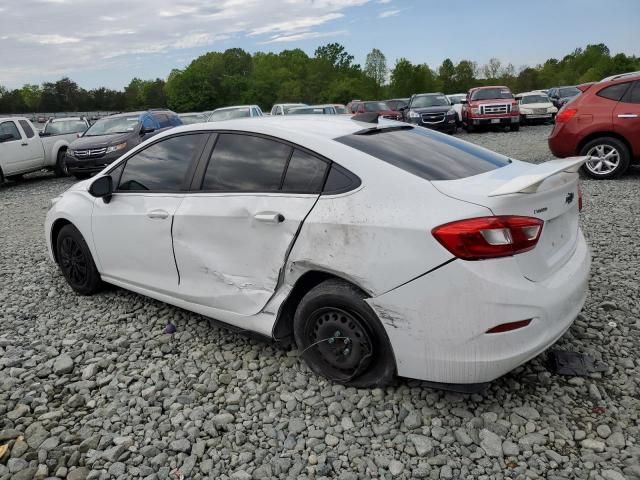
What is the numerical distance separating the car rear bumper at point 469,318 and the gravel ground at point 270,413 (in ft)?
1.15

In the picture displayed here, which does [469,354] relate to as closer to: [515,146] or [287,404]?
[287,404]

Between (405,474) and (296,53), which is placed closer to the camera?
(405,474)

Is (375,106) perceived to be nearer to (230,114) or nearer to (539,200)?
(230,114)

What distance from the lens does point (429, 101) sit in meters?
22.0

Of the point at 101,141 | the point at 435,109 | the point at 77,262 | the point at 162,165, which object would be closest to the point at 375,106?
the point at 435,109

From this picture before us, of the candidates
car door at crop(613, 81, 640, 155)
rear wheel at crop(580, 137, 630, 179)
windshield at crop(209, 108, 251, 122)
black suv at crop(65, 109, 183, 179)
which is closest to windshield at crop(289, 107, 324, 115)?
windshield at crop(209, 108, 251, 122)

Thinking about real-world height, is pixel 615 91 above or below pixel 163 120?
above

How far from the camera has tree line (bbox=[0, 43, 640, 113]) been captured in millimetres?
72250

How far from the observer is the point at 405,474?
2.44 meters

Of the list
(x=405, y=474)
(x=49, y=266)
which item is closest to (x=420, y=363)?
(x=405, y=474)

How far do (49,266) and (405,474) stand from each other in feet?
16.3

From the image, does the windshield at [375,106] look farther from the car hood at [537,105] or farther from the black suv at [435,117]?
the car hood at [537,105]

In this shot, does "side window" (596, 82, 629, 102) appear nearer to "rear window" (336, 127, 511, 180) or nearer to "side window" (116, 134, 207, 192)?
"rear window" (336, 127, 511, 180)

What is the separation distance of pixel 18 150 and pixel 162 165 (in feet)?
40.8
